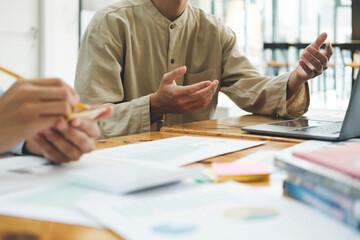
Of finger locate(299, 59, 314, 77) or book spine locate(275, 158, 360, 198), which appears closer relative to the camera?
book spine locate(275, 158, 360, 198)

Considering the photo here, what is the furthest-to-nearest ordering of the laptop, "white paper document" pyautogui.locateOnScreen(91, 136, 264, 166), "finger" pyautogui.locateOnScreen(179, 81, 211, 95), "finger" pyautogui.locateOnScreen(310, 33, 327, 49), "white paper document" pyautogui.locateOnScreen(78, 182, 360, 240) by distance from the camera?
1. "finger" pyautogui.locateOnScreen(310, 33, 327, 49)
2. "finger" pyautogui.locateOnScreen(179, 81, 211, 95)
3. the laptop
4. "white paper document" pyautogui.locateOnScreen(91, 136, 264, 166)
5. "white paper document" pyautogui.locateOnScreen(78, 182, 360, 240)

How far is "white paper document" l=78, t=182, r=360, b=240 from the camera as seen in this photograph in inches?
14.2

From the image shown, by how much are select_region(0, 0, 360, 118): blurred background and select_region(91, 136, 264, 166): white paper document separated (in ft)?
8.18

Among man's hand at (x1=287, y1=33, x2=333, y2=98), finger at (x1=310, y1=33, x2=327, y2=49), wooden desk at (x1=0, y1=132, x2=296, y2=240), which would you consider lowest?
wooden desk at (x1=0, y1=132, x2=296, y2=240)

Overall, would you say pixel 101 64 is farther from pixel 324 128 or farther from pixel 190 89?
pixel 324 128

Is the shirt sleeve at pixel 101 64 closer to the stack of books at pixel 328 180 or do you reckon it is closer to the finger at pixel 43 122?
the finger at pixel 43 122

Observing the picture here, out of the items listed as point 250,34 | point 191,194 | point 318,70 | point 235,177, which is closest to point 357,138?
point 318,70

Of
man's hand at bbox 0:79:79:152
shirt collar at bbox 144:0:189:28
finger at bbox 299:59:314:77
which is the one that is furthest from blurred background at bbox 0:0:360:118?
man's hand at bbox 0:79:79:152

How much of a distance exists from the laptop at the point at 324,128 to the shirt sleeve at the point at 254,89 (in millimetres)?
224

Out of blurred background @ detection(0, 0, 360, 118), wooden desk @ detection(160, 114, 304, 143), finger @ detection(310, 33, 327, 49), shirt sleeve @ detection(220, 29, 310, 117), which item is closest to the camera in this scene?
wooden desk @ detection(160, 114, 304, 143)

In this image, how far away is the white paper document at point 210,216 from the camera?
0.36 m

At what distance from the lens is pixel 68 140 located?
2.08 feet

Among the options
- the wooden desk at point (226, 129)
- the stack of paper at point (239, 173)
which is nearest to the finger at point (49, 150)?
the stack of paper at point (239, 173)

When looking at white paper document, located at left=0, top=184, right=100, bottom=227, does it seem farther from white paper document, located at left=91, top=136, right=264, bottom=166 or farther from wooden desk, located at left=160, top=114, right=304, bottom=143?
Result: wooden desk, located at left=160, top=114, right=304, bottom=143
